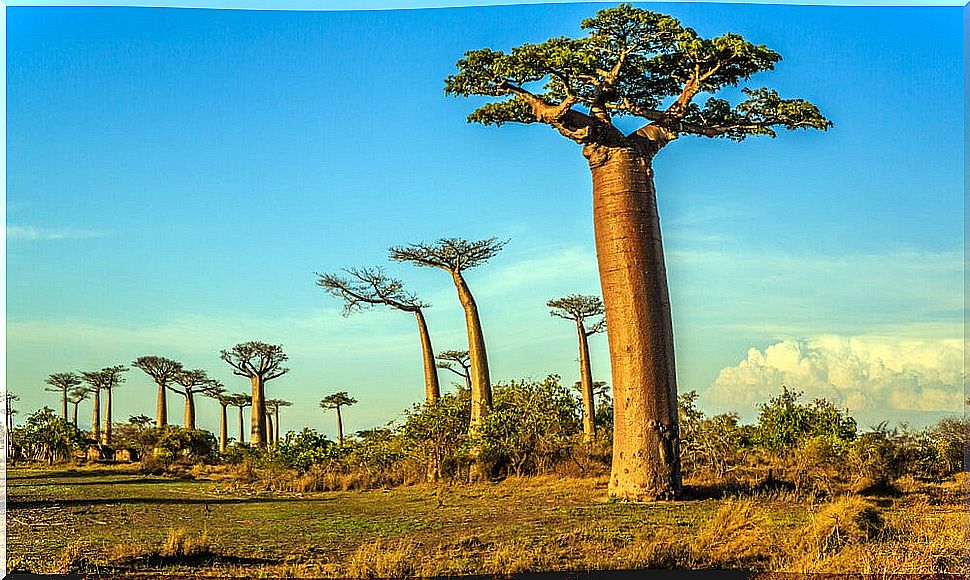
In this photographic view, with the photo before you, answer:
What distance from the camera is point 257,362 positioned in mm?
9711

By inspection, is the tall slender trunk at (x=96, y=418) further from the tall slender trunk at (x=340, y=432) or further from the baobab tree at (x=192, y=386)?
the tall slender trunk at (x=340, y=432)

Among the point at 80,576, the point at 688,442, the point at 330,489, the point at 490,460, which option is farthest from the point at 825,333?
the point at 80,576

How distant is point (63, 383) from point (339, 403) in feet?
8.11

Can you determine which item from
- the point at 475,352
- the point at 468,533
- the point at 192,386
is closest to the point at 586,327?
the point at 475,352

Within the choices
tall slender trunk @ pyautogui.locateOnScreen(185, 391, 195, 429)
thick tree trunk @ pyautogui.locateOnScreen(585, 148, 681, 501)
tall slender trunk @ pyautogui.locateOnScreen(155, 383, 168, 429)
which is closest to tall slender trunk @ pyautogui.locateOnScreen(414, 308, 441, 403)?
tall slender trunk @ pyautogui.locateOnScreen(185, 391, 195, 429)

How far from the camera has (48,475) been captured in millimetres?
8859

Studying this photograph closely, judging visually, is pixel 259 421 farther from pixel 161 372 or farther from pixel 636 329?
pixel 636 329

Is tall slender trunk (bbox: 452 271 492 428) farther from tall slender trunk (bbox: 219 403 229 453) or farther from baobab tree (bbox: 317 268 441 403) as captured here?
tall slender trunk (bbox: 219 403 229 453)

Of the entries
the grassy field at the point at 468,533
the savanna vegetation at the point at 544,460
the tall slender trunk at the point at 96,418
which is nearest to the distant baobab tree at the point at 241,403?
the savanna vegetation at the point at 544,460

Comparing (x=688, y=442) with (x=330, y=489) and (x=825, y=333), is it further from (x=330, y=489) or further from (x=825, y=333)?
(x=330, y=489)

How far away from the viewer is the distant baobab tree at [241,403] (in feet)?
34.8

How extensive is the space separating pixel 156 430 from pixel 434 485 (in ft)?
9.75

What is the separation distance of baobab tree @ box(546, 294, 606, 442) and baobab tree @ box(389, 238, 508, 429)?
2.81ft

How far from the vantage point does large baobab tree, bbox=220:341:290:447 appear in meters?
9.18
